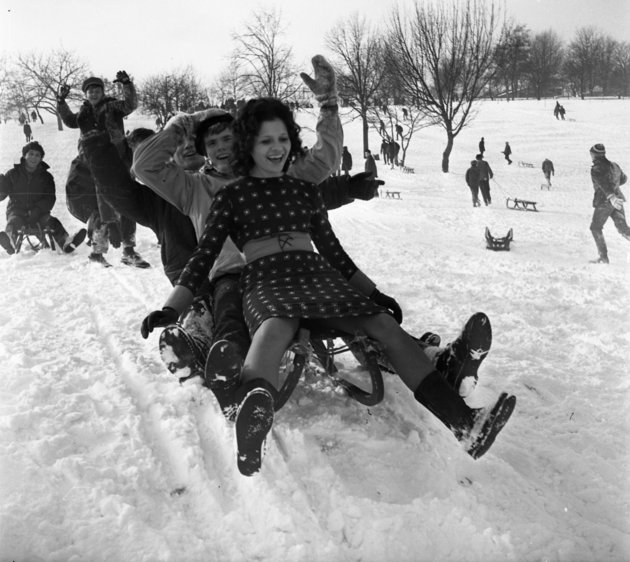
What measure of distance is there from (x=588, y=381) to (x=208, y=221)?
234 centimetres

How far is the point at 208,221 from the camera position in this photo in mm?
2504

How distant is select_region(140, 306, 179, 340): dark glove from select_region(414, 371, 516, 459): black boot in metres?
1.06

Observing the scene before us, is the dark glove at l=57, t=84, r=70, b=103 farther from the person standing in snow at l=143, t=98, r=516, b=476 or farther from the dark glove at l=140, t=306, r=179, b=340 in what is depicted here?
the dark glove at l=140, t=306, r=179, b=340

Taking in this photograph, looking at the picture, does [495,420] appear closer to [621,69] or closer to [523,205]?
[523,205]

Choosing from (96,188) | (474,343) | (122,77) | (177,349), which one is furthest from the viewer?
(96,188)

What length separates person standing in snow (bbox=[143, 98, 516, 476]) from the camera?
6.05 feet

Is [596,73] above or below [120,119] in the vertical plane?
above

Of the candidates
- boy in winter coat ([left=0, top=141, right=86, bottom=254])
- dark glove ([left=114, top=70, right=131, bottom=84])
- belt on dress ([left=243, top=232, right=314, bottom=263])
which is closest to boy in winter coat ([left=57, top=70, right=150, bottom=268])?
dark glove ([left=114, top=70, right=131, bottom=84])

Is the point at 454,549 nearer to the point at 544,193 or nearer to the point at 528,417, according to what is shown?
the point at 528,417

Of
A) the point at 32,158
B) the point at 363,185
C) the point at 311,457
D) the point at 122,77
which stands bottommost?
the point at 311,457

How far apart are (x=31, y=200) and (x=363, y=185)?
229 inches

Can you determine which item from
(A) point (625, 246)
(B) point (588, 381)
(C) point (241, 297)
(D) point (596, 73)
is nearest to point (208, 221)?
(C) point (241, 297)

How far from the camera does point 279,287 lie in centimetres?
228

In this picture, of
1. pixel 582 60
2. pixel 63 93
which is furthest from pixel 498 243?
pixel 582 60
